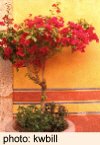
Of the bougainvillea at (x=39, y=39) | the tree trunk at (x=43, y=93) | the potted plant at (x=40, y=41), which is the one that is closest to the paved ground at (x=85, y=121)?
the potted plant at (x=40, y=41)

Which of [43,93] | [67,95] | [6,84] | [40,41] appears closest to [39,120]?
[43,93]

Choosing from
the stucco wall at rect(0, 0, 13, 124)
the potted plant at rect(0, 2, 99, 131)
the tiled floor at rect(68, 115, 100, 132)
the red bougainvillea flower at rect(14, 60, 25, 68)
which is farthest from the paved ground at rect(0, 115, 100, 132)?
the red bougainvillea flower at rect(14, 60, 25, 68)

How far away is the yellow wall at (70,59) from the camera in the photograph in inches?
231

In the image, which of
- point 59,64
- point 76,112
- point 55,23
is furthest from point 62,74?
point 55,23

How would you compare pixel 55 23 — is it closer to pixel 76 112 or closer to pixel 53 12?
pixel 53 12

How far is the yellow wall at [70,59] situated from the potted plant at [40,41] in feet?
0.53

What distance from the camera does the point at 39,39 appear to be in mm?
5215

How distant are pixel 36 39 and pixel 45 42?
0.18 meters

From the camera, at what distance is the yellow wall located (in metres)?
5.88

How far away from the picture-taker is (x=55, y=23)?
5227mm

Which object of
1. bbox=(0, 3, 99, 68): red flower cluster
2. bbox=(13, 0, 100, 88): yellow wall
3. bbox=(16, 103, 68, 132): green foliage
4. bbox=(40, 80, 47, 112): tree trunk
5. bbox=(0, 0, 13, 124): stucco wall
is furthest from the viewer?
bbox=(0, 0, 13, 124): stucco wall

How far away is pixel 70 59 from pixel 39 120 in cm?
105

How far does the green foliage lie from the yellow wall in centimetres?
52

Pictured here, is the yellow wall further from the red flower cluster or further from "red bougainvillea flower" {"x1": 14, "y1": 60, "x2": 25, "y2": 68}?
"red bougainvillea flower" {"x1": 14, "y1": 60, "x2": 25, "y2": 68}
